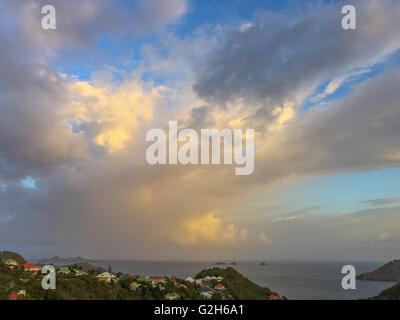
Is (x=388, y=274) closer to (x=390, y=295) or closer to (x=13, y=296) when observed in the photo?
(x=390, y=295)

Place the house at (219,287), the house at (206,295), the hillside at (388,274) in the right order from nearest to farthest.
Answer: the house at (206,295)
the house at (219,287)
the hillside at (388,274)

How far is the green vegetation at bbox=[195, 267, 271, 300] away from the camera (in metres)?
46.6

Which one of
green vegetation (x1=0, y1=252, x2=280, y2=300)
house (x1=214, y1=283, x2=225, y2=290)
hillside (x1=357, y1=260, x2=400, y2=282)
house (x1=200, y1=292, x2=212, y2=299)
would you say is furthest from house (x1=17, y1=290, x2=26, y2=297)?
hillside (x1=357, y1=260, x2=400, y2=282)

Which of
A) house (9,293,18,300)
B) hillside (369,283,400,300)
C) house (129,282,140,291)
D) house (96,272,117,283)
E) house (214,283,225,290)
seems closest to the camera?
house (9,293,18,300)

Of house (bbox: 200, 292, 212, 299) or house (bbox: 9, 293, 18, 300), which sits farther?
house (bbox: 200, 292, 212, 299)

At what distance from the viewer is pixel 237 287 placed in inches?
1997

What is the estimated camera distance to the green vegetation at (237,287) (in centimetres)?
4656

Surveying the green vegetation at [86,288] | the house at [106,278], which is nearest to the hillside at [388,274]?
the green vegetation at [86,288]

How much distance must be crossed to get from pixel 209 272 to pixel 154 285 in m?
26.0

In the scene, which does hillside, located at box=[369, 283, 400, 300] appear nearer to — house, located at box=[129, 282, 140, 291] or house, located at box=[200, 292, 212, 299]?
house, located at box=[200, 292, 212, 299]

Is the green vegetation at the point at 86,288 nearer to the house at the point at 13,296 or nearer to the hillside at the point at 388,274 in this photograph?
the house at the point at 13,296
